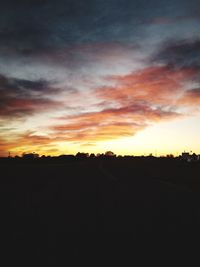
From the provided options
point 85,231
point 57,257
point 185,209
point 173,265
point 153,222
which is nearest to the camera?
point 173,265

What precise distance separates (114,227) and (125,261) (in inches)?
122

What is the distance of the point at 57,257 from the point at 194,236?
3.16 metres

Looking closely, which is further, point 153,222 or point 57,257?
point 153,222

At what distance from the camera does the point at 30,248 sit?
786 centimetres

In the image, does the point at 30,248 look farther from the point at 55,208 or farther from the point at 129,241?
the point at 55,208

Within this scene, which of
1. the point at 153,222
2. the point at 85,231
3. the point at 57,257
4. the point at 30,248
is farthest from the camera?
the point at 153,222

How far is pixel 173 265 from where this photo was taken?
21.2ft

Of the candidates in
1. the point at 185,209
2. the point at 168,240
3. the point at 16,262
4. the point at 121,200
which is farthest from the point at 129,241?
the point at 121,200

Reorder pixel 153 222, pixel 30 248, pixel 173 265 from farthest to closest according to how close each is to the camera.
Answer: pixel 153 222
pixel 30 248
pixel 173 265

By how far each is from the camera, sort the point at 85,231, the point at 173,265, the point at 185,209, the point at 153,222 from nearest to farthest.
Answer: the point at 173,265, the point at 85,231, the point at 153,222, the point at 185,209

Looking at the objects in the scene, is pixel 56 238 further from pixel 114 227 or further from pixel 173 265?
pixel 173 265

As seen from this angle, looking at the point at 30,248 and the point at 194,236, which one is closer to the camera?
the point at 30,248

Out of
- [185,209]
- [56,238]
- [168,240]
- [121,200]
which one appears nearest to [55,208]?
[121,200]

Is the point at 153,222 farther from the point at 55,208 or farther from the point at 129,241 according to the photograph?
the point at 55,208
